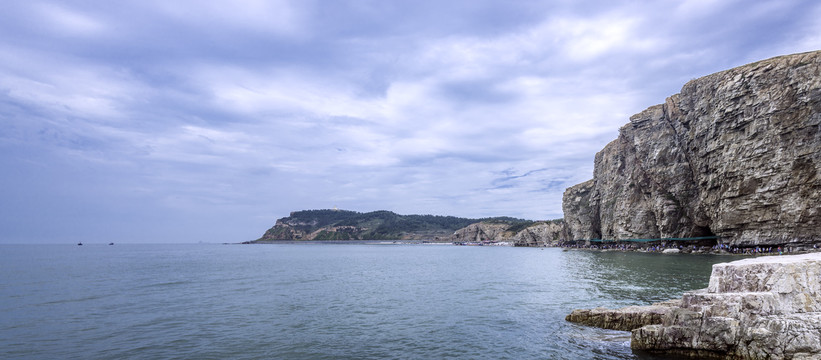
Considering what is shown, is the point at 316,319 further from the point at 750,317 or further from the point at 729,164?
the point at 729,164

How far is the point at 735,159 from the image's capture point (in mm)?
66875

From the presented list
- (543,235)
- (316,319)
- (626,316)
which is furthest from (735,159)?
(543,235)

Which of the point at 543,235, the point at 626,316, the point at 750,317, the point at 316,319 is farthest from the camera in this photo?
the point at 543,235

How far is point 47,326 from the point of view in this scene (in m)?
20.6

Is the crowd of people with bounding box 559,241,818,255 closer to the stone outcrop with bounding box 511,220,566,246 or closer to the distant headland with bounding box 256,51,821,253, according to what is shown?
the distant headland with bounding box 256,51,821,253

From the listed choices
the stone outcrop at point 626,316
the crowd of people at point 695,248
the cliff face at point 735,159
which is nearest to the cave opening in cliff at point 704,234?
the cliff face at point 735,159

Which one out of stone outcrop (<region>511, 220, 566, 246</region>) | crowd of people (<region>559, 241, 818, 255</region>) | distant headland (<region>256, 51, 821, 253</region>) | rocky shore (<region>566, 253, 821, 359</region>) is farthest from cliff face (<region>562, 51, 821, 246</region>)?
stone outcrop (<region>511, 220, 566, 246</region>)

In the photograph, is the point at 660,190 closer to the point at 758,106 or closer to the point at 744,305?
the point at 758,106

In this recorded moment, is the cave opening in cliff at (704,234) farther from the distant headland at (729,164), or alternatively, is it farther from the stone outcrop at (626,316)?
the stone outcrop at (626,316)

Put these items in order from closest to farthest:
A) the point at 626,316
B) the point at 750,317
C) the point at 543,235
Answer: the point at 750,317 → the point at 626,316 → the point at 543,235

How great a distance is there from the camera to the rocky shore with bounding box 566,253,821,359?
12.3 metres

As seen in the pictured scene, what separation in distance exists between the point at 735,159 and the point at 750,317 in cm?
6952

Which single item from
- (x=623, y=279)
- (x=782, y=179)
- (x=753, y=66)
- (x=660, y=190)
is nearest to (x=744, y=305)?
(x=623, y=279)

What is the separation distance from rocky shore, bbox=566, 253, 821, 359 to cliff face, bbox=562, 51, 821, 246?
64.4 meters
